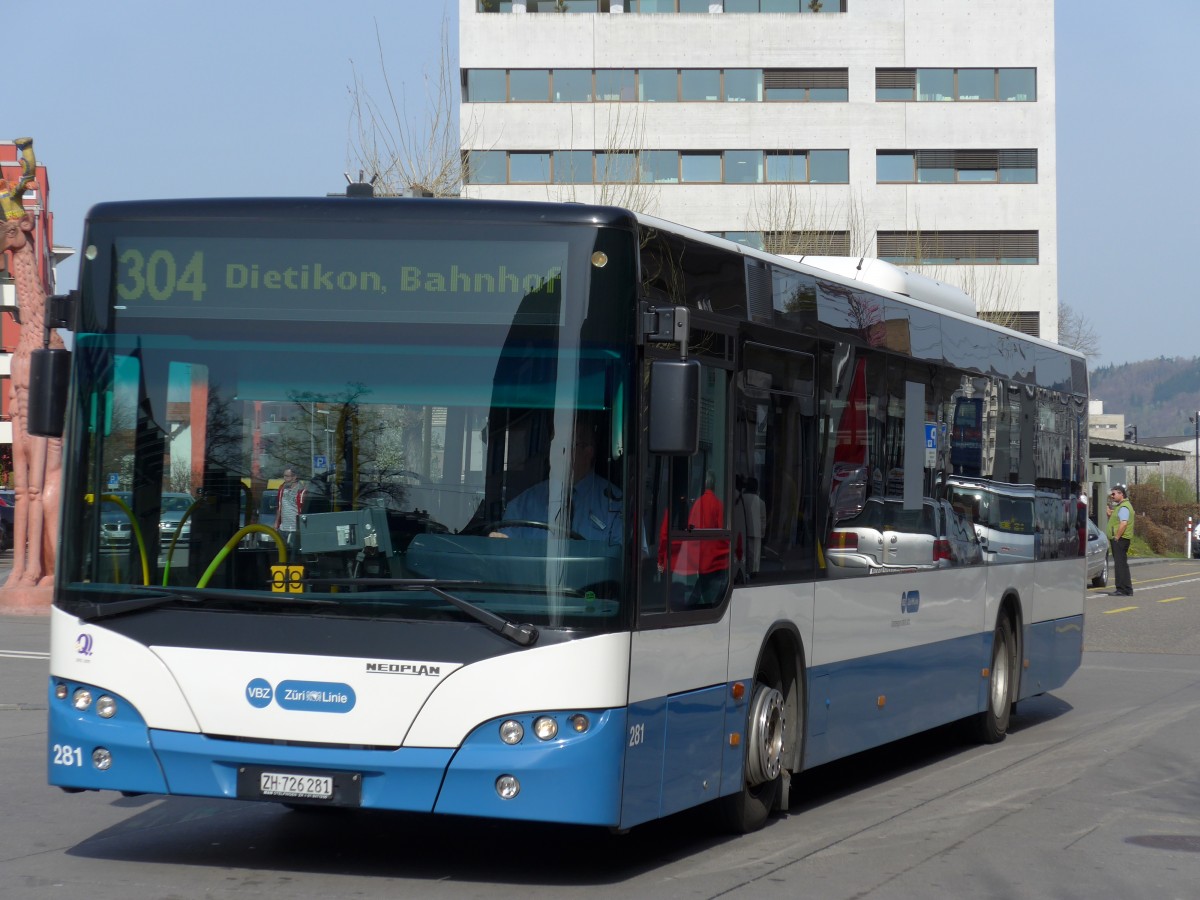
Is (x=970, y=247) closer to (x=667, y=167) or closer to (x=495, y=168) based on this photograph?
(x=667, y=167)

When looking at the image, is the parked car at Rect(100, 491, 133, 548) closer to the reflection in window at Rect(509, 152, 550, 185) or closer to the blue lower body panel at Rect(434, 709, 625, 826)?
the blue lower body panel at Rect(434, 709, 625, 826)

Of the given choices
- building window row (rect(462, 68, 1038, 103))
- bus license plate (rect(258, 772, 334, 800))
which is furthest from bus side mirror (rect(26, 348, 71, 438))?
building window row (rect(462, 68, 1038, 103))

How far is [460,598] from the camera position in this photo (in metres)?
7.14

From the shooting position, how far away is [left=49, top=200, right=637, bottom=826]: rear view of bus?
711 centimetres

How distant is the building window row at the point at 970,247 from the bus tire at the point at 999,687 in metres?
52.3

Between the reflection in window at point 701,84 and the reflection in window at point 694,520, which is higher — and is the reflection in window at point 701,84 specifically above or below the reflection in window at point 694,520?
above

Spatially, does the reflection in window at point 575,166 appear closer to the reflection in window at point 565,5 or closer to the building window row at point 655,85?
the building window row at point 655,85

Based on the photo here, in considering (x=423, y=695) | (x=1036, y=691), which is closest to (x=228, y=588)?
(x=423, y=695)

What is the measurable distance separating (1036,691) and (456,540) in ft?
27.0

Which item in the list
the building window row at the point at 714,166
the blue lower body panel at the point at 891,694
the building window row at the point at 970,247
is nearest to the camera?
the blue lower body panel at the point at 891,694

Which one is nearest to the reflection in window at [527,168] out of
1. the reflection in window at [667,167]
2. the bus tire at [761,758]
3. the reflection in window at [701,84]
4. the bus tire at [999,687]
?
the reflection in window at [667,167]

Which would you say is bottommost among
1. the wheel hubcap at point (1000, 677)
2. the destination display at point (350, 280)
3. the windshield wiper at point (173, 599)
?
the wheel hubcap at point (1000, 677)

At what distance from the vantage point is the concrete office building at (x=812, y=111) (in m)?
63.6

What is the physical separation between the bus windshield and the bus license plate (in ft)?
2.24
